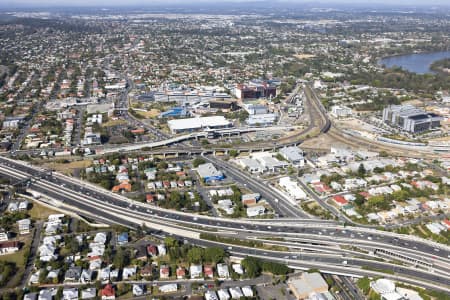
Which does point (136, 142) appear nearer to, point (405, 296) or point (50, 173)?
point (50, 173)

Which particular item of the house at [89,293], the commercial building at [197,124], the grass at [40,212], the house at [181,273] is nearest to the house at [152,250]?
the house at [181,273]

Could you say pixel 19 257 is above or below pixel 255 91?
below

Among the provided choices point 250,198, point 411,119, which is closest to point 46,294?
point 250,198

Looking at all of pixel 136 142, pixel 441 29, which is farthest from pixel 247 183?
pixel 441 29

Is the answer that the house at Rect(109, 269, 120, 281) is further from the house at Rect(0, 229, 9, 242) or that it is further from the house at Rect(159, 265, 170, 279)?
the house at Rect(0, 229, 9, 242)

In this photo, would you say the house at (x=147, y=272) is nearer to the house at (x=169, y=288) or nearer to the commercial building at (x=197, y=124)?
the house at (x=169, y=288)

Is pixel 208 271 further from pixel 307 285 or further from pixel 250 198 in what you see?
pixel 250 198

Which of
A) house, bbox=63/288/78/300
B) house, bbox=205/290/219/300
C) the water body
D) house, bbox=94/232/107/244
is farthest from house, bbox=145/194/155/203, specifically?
the water body
